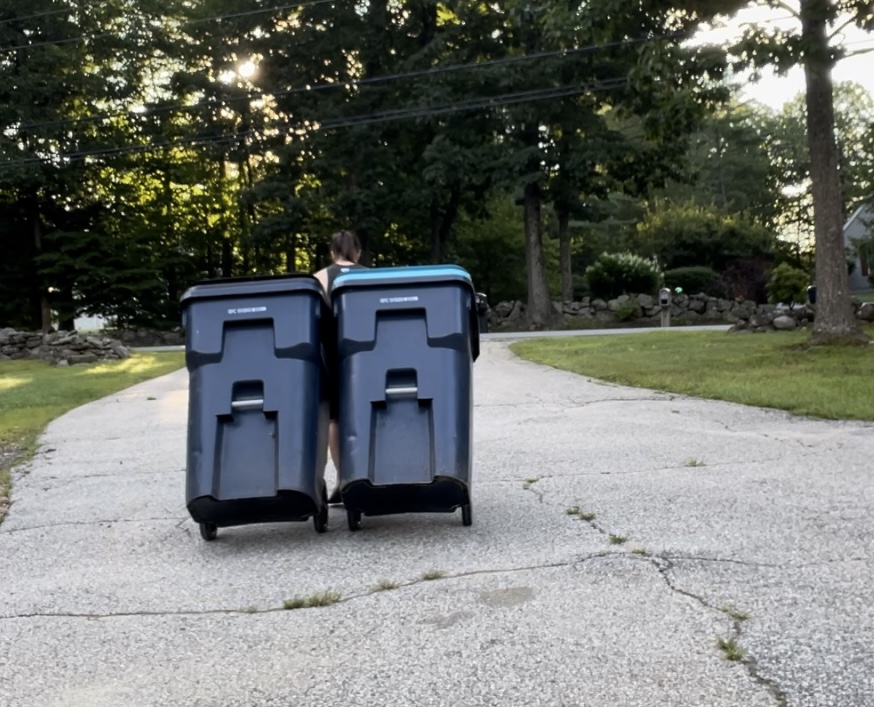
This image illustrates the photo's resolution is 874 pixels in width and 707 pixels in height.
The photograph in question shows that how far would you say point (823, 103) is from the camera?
16.1 meters

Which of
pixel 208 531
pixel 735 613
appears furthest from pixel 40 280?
pixel 735 613

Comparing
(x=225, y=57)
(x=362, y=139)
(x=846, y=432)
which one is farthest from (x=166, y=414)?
(x=225, y=57)

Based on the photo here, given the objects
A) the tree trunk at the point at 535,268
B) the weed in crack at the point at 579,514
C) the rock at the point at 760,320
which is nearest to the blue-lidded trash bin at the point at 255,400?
the weed in crack at the point at 579,514

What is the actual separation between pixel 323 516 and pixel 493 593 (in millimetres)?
1478

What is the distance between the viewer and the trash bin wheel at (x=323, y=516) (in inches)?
208

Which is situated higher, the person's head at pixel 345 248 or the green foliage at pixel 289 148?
the green foliage at pixel 289 148

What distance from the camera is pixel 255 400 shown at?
16.7ft

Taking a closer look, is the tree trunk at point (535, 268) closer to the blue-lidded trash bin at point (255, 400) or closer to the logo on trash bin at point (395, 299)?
the logo on trash bin at point (395, 299)

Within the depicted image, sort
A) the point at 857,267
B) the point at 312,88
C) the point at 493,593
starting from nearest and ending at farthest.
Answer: the point at 493,593
the point at 312,88
the point at 857,267

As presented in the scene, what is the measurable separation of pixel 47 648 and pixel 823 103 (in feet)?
50.0

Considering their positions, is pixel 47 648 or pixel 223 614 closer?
pixel 47 648

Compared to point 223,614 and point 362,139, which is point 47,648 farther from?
point 362,139

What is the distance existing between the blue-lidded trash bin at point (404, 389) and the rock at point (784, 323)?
704 inches

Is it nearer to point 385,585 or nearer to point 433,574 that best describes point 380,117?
point 433,574
